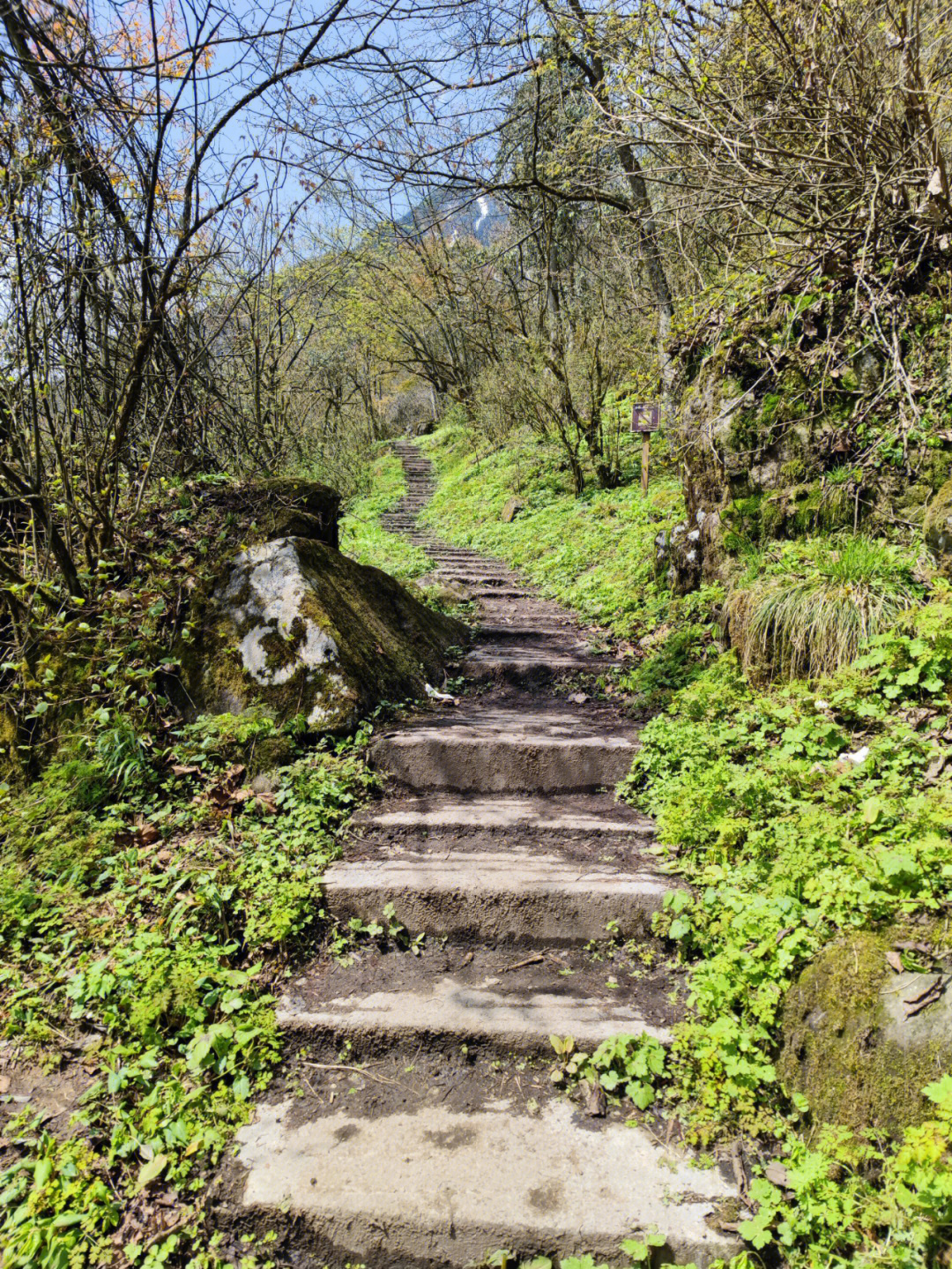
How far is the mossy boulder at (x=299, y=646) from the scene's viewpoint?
13.5ft

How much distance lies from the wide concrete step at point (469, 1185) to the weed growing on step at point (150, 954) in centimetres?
24

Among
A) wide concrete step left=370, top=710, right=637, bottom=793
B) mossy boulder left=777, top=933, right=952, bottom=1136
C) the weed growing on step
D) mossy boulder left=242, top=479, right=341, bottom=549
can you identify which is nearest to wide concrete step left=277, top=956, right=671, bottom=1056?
the weed growing on step

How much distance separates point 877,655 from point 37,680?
460 cm

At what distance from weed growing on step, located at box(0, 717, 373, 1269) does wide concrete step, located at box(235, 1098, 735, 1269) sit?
0.24m

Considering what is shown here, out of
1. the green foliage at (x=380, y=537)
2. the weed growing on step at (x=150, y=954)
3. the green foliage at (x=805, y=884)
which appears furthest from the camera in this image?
the green foliage at (x=380, y=537)

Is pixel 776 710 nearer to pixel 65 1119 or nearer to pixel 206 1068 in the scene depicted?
pixel 206 1068

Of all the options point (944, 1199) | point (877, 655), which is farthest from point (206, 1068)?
point (877, 655)

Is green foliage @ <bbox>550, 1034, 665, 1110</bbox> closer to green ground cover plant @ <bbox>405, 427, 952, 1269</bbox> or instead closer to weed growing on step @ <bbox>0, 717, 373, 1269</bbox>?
green ground cover plant @ <bbox>405, 427, 952, 1269</bbox>

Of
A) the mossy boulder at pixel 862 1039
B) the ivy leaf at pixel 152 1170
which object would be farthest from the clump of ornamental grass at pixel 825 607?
the ivy leaf at pixel 152 1170

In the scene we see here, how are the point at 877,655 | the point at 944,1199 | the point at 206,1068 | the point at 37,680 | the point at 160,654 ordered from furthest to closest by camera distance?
the point at 160,654
the point at 37,680
the point at 877,655
the point at 206,1068
the point at 944,1199

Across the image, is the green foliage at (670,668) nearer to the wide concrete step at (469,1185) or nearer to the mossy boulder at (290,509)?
the mossy boulder at (290,509)

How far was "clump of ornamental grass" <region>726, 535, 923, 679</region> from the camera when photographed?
3609 millimetres

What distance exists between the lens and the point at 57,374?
15.5ft

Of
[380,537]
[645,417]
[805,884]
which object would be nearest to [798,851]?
[805,884]
